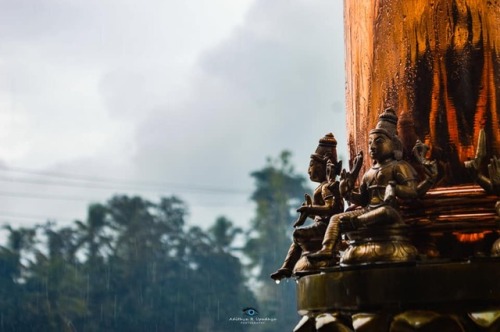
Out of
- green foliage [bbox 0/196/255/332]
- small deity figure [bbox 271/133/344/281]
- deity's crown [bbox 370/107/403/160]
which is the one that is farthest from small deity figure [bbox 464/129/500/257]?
green foliage [bbox 0/196/255/332]

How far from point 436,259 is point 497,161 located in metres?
0.59

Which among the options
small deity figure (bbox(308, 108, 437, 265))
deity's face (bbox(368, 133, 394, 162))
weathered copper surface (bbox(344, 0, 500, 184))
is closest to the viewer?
small deity figure (bbox(308, 108, 437, 265))

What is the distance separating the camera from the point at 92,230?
23359mm

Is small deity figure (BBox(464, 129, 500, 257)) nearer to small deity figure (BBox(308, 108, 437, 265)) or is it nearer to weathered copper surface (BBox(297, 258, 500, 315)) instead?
small deity figure (BBox(308, 108, 437, 265))

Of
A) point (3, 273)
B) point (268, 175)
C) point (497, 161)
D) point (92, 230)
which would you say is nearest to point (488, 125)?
point (497, 161)

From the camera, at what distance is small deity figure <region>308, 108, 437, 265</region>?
14.4 feet

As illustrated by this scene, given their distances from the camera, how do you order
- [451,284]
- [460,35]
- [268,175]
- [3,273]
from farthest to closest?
[268,175] → [3,273] → [460,35] → [451,284]

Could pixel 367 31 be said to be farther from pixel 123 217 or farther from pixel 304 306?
pixel 123 217

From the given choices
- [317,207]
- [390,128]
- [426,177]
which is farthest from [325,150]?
[426,177]

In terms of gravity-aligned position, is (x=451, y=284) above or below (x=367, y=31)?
below

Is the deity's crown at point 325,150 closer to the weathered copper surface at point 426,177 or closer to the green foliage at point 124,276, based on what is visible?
the weathered copper surface at point 426,177

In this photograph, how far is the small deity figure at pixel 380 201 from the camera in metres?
4.38

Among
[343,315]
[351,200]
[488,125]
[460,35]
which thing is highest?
[460,35]

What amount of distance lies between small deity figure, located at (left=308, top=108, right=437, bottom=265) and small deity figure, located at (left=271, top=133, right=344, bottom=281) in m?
0.22
